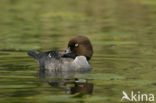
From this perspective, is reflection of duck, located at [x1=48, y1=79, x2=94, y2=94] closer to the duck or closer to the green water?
the green water

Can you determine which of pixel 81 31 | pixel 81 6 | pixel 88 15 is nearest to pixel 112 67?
pixel 81 31

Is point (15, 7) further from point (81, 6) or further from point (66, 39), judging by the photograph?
point (66, 39)

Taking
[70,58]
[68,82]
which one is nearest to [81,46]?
[70,58]

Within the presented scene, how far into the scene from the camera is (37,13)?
28.5 m

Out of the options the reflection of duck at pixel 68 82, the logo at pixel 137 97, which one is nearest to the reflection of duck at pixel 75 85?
the reflection of duck at pixel 68 82

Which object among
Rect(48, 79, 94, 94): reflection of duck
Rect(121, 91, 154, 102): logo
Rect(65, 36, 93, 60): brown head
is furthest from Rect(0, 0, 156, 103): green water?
Rect(65, 36, 93, 60): brown head

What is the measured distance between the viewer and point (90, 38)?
19906 millimetres

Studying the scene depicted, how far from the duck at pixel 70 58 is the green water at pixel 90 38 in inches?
12.8

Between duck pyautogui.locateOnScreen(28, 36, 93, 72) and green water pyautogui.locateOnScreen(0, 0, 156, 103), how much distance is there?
0.33m

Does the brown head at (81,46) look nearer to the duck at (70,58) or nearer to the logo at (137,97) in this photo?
the duck at (70,58)

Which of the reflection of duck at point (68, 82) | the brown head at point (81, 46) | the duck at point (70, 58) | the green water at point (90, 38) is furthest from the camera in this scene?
the brown head at point (81, 46)

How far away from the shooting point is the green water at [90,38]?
10719 millimetres

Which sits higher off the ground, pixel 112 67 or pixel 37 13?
pixel 37 13

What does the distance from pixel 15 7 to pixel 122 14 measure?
7188mm
